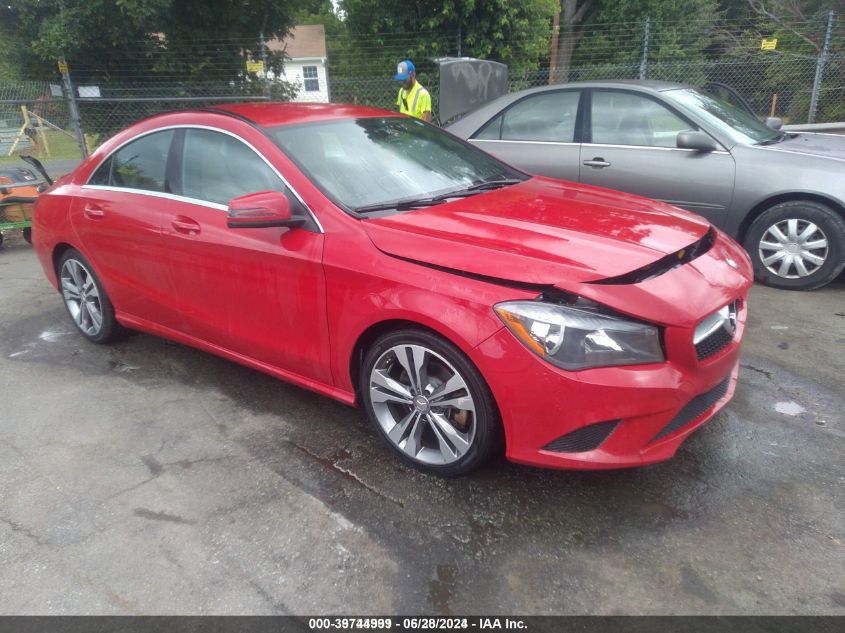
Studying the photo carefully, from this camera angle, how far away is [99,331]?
4273 millimetres

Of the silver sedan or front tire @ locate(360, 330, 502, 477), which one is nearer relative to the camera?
front tire @ locate(360, 330, 502, 477)

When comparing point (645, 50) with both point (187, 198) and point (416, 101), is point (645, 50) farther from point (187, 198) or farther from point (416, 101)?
point (187, 198)

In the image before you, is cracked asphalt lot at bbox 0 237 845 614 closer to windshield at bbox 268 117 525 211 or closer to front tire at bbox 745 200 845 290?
windshield at bbox 268 117 525 211

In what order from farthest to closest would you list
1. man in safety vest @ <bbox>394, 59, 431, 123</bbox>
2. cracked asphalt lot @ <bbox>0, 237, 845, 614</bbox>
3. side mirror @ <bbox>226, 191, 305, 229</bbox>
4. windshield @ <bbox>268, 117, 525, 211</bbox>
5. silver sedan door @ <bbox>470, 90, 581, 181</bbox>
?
man in safety vest @ <bbox>394, 59, 431, 123</bbox>, silver sedan door @ <bbox>470, 90, 581, 181</bbox>, windshield @ <bbox>268, 117, 525, 211</bbox>, side mirror @ <bbox>226, 191, 305, 229</bbox>, cracked asphalt lot @ <bbox>0, 237, 845, 614</bbox>

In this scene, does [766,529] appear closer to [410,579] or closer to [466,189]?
[410,579]

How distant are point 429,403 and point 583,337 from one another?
0.74 m

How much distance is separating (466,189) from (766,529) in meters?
2.06

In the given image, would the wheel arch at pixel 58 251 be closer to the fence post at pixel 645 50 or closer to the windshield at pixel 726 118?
the windshield at pixel 726 118

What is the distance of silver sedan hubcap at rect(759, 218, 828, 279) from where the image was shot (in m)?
4.68

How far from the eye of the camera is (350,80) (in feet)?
35.3

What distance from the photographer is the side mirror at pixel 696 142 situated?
4844 millimetres

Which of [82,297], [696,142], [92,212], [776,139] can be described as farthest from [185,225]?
[776,139]

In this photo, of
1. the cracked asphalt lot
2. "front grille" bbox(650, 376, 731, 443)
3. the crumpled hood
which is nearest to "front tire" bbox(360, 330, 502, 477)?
the cracked asphalt lot

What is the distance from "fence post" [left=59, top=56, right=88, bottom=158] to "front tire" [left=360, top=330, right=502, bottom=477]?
29.8 ft
